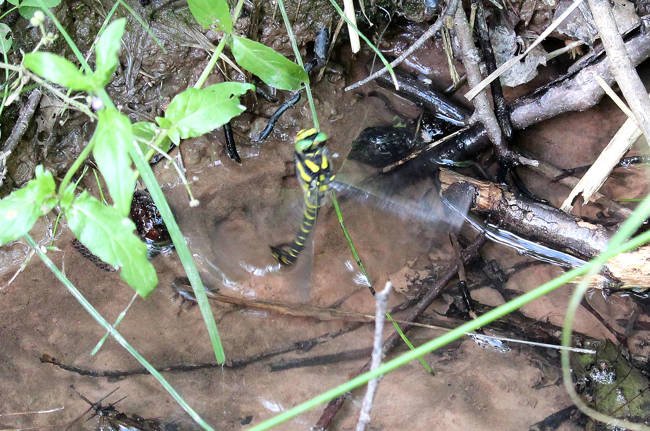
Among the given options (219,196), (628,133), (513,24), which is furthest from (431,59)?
(219,196)

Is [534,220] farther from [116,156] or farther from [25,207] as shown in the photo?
[25,207]

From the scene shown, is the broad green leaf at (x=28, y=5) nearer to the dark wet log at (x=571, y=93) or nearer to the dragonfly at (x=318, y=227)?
the dragonfly at (x=318, y=227)

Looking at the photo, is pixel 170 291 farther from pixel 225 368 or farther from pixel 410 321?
pixel 410 321

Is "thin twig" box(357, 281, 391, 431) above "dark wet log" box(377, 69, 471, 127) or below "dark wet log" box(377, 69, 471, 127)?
below

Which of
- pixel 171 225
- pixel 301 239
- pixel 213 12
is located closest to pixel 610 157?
pixel 301 239

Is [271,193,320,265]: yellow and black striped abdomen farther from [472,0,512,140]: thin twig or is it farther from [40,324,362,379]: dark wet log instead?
[472,0,512,140]: thin twig

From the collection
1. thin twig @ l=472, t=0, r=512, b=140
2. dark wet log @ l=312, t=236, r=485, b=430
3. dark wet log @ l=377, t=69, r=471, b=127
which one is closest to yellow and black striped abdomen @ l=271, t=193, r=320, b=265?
dark wet log @ l=312, t=236, r=485, b=430
